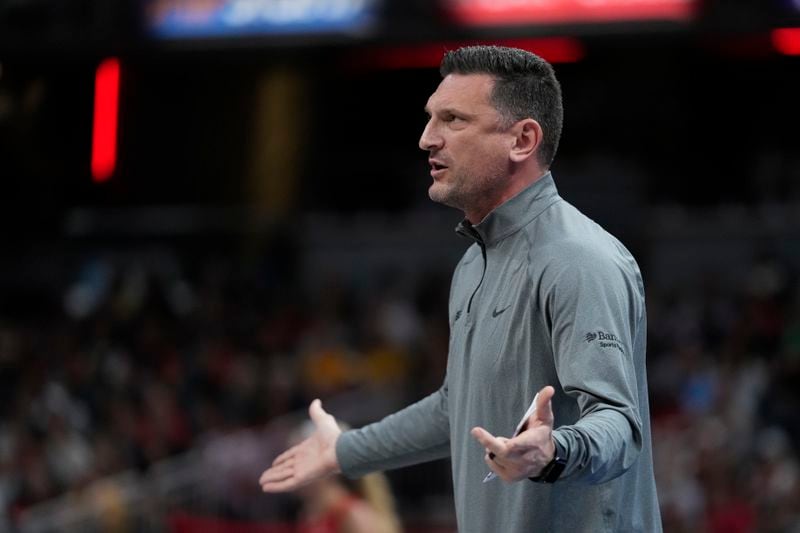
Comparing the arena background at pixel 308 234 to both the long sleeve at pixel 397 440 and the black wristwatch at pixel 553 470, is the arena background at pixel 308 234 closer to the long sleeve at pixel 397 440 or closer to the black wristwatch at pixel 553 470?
the long sleeve at pixel 397 440

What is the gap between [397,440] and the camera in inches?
126

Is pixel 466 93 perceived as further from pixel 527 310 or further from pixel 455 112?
pixel 527 310

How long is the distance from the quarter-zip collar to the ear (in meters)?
0.08

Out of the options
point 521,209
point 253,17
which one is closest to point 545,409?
point 521,209

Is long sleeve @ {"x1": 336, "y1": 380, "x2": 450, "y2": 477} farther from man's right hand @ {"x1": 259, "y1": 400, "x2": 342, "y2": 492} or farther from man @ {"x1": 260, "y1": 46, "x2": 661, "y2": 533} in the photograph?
man @ {"x1": 260, "y1": 46, "x2": 661, "y2": 533}

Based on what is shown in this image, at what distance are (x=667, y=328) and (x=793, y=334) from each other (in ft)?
4.64

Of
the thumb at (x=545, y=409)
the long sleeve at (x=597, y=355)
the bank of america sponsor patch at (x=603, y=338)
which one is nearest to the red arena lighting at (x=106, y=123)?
the long sleeve at (x=597, y=355)

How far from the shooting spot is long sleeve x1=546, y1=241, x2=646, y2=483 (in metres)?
2.40

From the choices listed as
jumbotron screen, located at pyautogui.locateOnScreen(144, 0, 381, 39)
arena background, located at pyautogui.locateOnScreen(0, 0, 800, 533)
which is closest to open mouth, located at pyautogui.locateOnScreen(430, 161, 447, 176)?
arena background, located at pyautogui.locateOnScreen(0, 0, 800, 533)

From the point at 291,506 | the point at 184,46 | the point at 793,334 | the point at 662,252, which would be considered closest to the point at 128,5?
the point at 184,46

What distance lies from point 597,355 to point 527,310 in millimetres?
216

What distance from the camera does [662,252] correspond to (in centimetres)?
1433

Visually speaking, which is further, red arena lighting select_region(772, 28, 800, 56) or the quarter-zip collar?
red arena lighting select_region(772, 28, 800, 56)

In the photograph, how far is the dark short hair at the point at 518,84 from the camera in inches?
111
